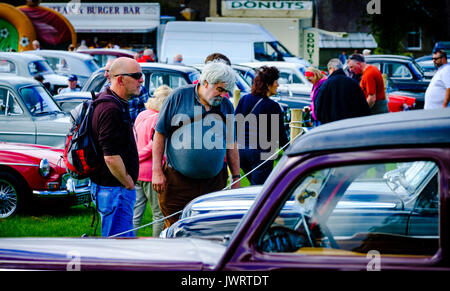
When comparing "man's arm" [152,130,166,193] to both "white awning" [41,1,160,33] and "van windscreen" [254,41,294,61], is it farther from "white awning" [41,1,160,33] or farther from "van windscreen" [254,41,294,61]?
"white awning" [41,1,160,33]

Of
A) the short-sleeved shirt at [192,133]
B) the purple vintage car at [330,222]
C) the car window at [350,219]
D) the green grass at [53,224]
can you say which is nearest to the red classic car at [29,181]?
the green grass at [53,224]

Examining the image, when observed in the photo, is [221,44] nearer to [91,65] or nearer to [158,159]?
[91,65]

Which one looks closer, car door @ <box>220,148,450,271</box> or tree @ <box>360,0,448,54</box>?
car door @ <box>220,148,450,271</box>

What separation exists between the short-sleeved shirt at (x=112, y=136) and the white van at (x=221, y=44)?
17.9 meters

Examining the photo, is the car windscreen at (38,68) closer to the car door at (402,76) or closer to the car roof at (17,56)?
the car roof at (17,56)

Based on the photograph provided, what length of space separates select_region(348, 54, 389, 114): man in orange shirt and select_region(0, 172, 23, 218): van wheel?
541 centimetres

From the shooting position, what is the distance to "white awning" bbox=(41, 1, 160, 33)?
1223 inches

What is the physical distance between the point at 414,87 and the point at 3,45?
54.6ft

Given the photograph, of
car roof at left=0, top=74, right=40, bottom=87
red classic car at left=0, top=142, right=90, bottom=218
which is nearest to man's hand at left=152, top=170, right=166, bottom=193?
red classic car at left=0, top=142, right=90, bottom=218

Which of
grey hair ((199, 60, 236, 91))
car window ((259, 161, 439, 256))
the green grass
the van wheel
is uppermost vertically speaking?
grey hair ((199, 60, 236, 91))

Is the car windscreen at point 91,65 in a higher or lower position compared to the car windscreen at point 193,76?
lower

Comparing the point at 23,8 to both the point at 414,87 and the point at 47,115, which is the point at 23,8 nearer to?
the point at 414,87

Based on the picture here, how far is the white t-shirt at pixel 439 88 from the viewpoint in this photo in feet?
33.4
